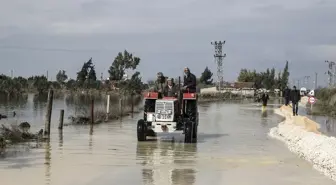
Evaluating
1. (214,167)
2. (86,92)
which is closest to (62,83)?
(86,92)

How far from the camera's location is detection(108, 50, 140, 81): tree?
316 ft

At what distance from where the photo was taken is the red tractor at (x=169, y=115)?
1756 centimetres

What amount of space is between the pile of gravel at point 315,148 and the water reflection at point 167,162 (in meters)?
3.00

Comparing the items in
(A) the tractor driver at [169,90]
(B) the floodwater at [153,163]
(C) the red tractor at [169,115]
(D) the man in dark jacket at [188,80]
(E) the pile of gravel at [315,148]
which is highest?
(D) the man in dark jacket at [188,80]

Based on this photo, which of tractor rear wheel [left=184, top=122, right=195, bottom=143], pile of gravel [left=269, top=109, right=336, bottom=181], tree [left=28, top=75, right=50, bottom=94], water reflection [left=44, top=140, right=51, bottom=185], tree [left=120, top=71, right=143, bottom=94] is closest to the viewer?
water reflection [left=44, top=140, right=51, bottom=185]

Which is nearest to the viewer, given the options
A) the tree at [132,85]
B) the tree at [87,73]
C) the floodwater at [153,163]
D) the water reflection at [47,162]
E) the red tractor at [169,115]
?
the water reflection at [47,162]

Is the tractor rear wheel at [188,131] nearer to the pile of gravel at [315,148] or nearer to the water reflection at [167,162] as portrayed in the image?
the water reflection at [167,162]

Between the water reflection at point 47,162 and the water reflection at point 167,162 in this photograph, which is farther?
the water reflection at point 167,162

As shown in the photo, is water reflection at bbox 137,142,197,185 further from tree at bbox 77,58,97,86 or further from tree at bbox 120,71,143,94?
tree at bbox 77,58,97,86

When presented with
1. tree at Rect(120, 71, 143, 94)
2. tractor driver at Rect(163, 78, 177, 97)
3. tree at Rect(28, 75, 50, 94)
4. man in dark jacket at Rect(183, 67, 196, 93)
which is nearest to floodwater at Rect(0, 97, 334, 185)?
tractor driver at Rect(163, 78, 177, 97)

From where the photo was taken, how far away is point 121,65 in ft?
324

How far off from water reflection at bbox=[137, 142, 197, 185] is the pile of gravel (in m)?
3.00

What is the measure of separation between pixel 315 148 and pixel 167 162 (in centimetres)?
417

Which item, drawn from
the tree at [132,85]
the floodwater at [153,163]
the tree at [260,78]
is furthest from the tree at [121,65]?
the floodwater at [153,163]
